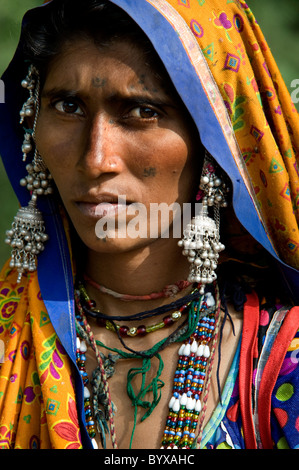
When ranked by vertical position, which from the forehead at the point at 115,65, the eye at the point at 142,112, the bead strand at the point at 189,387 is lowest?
the bead strand at the point at 189,387

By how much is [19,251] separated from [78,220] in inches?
12.4

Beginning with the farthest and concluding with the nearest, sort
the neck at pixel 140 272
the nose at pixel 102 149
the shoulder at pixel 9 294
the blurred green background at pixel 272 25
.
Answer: the blurred green background at pixel 272 25, the shoulder at pixel 9 294, the neck at pixel 140 272, the nose at pixel 102 149

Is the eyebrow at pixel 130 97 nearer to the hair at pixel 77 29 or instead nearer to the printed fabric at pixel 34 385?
the hair at pixel 77 29

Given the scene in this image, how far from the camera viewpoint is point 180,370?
202cm

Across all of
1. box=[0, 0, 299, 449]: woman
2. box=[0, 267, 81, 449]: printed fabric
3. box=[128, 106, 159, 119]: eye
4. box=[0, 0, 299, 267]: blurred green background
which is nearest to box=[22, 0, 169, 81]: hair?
box=[0, 0, 299, 449]: woman

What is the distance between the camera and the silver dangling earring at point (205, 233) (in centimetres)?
196

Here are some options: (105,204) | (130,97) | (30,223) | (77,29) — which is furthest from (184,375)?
(77,29)

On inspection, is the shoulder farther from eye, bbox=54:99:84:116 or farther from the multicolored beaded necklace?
eye, bbox=54:99:84:116

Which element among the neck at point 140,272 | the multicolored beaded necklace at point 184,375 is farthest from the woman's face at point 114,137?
the multicolored beaded necklace at point 184,375

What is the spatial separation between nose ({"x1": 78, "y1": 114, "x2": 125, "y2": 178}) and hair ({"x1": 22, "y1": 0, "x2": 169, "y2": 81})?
213 millimetres

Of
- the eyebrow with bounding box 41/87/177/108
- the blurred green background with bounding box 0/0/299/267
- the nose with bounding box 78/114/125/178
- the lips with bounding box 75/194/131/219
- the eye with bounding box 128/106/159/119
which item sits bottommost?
the lips with bounding box 75/194/131/219

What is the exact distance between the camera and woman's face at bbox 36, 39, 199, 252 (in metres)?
1.86

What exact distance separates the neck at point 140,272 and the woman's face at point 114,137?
0.13 meters

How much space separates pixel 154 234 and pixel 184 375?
448mm
